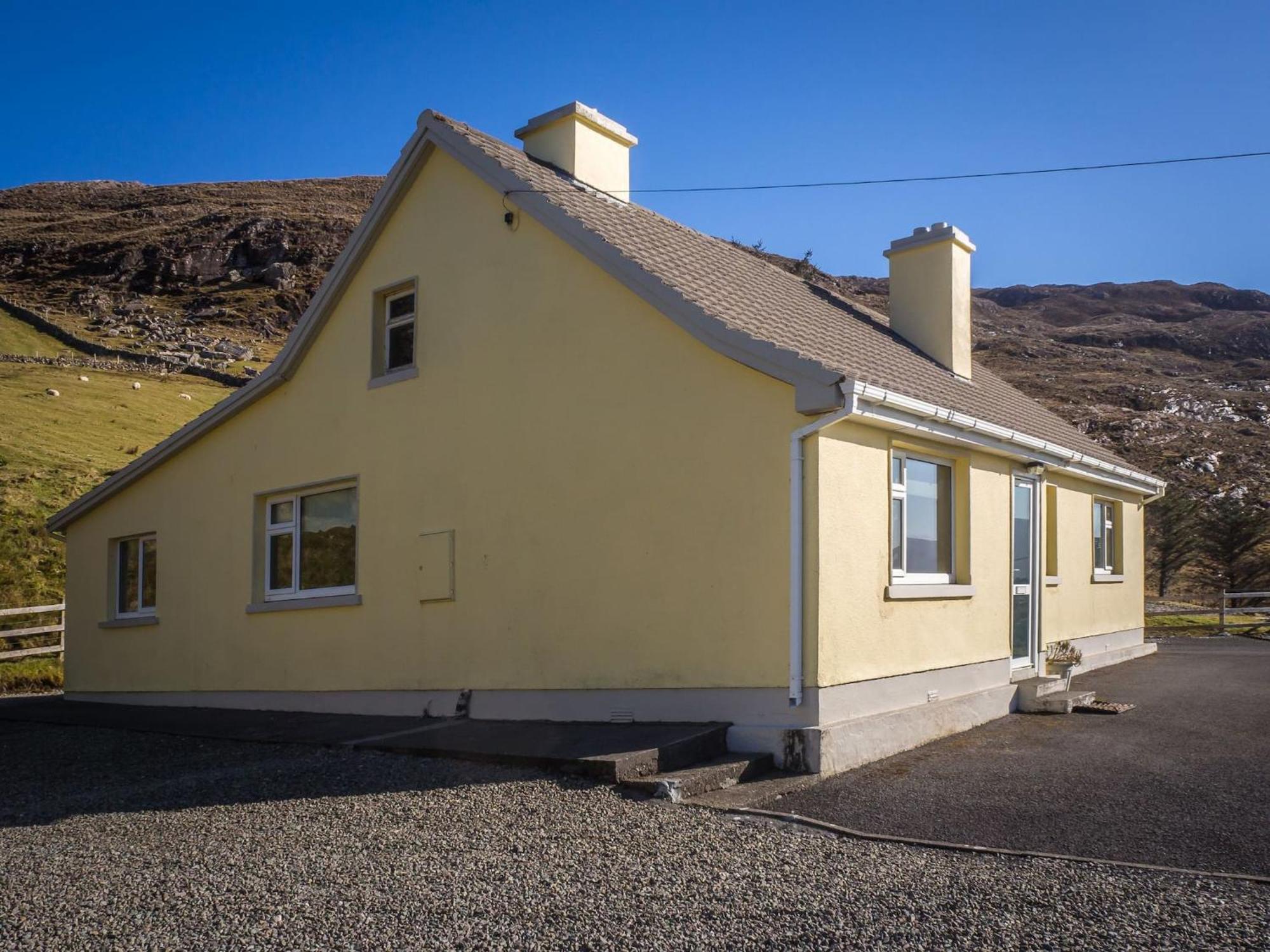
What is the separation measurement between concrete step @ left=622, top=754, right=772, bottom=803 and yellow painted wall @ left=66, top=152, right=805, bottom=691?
0.70m

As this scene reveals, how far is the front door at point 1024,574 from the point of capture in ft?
41.2

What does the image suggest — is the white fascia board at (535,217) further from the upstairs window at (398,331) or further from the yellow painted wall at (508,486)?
the upstairs window at (398,331)

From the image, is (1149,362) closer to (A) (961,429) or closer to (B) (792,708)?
(A) (961,429)

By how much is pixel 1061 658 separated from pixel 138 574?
12.8 m

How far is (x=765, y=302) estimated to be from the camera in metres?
11.9

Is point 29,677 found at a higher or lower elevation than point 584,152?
lower

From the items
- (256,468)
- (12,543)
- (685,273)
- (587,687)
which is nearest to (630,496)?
(587,687)

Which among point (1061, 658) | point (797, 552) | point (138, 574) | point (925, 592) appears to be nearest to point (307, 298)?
point (138, 574)

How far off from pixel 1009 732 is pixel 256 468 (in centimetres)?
933

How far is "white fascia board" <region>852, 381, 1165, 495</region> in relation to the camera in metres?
8.83

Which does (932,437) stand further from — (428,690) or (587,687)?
(428,690)

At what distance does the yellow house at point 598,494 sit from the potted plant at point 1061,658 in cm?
23

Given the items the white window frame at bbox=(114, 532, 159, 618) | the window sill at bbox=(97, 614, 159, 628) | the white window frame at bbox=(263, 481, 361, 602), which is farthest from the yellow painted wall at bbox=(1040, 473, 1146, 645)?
the white window frame at bbox=(114, 532, 159, 618)

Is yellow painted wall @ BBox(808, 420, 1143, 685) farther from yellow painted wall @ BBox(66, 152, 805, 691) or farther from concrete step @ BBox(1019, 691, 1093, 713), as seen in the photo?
concrete step @ BBox(1019, 691, 1093, 713)
